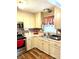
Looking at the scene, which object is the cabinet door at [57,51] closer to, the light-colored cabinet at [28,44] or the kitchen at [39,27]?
the kitchen at [39,27]

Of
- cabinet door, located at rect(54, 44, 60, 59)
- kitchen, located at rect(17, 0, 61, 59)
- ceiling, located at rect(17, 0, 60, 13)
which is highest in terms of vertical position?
ceiling, located at rect(17, 0, 60, 13)

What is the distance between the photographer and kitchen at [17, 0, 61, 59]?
10.2 ft

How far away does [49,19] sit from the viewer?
3.96 meters

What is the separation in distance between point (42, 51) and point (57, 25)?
1.44m

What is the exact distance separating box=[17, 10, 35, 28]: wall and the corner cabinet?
0.87 meters

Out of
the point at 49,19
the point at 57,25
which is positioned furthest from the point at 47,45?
the point at 49,19

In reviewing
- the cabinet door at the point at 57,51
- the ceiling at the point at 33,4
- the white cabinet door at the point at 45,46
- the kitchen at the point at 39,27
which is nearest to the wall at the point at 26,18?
the kitchen at the point at 39,27

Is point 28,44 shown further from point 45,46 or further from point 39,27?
point 39,27

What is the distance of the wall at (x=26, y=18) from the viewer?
394cm

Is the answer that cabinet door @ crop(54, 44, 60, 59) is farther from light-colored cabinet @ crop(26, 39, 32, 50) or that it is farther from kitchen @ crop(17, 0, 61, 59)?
light-colored cabinet @ crop(26, 39, 32, 50)

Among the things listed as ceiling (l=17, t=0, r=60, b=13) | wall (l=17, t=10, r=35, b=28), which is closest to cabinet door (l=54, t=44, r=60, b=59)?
ceiling (l=17, t=0, r=60, b=13)
